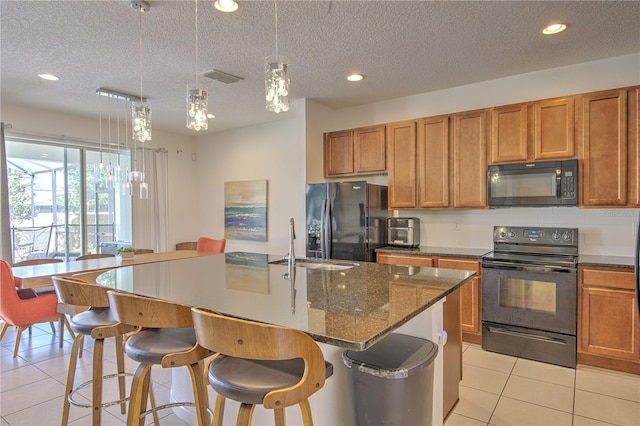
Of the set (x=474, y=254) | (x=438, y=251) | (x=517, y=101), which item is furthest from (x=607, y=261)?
(x=517, y=101)

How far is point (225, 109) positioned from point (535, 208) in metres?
3.87

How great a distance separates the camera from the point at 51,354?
343cm

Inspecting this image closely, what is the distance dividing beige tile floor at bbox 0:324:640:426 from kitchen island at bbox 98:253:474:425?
61 centimetres

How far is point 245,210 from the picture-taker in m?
5.97

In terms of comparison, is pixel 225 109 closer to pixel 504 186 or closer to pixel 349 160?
pixel 349 160

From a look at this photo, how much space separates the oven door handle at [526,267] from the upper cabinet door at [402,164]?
1.07 metres

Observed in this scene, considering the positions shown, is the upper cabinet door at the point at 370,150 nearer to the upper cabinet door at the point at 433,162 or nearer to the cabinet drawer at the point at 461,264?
the upper cabinet door at the point at 433,162

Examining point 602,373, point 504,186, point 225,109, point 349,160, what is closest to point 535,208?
point 504,186

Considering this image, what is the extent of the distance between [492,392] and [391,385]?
5.10 ft

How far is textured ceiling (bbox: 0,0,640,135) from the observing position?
2.50 metres

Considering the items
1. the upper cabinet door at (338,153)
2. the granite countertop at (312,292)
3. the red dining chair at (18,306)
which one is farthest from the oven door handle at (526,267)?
the red dining chair at (18,306)

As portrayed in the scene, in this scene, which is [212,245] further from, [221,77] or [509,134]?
[509,134]

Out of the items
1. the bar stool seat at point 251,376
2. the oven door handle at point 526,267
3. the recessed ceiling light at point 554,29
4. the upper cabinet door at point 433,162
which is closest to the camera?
the bar stool seat at point 251,376

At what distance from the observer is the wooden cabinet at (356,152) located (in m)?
4.37
